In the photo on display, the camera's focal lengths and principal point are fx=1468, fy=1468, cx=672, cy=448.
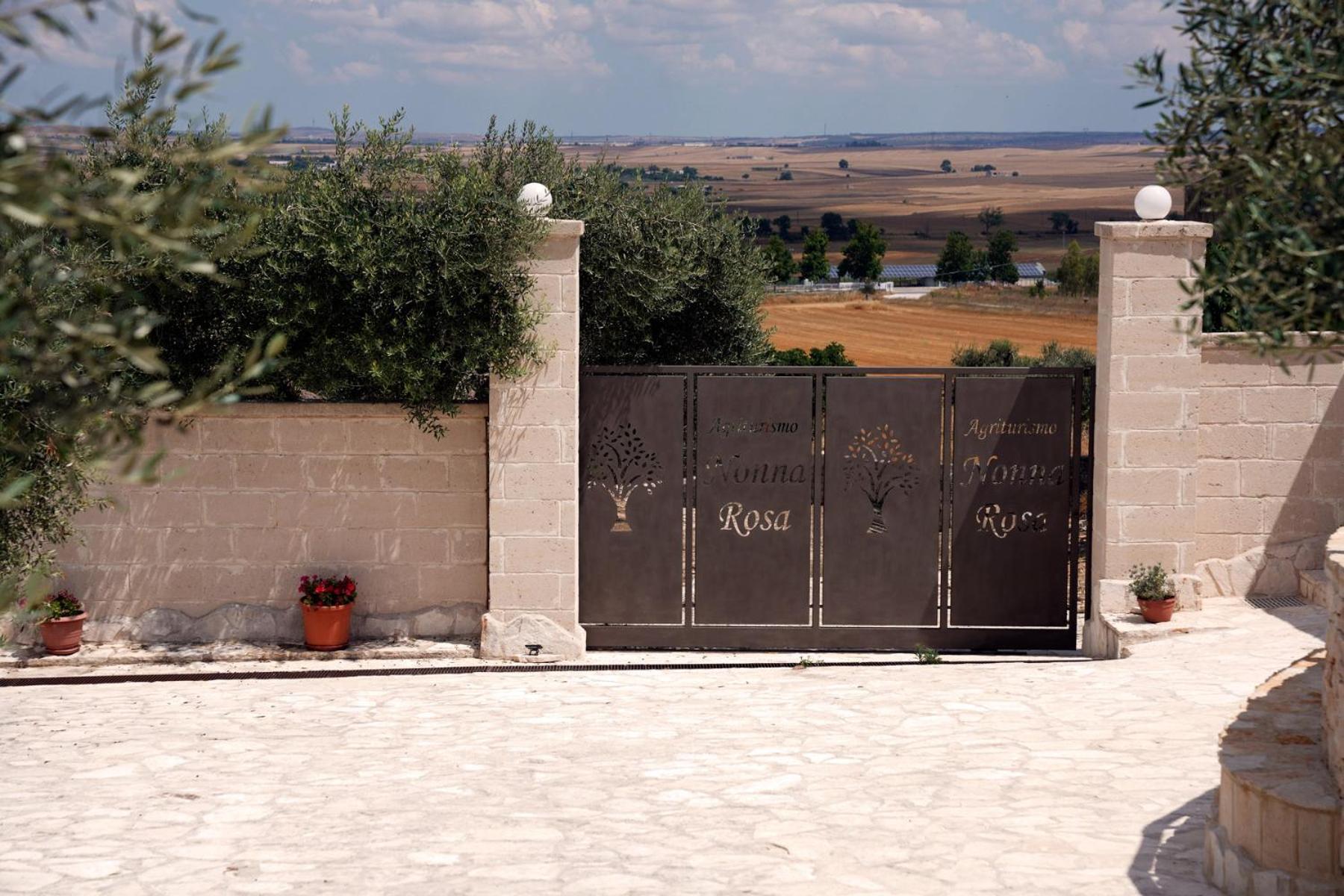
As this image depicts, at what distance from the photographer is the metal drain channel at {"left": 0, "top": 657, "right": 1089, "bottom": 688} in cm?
1041

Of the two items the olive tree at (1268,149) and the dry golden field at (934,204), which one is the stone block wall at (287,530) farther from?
the dry golden field at (934,204)

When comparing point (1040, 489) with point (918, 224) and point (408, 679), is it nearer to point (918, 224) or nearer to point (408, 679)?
point (408, 679)

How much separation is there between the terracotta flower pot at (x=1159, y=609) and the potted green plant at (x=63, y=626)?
7814mm

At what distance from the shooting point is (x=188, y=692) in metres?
10.0

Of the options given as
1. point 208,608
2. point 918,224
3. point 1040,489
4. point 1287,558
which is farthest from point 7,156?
point 918,224

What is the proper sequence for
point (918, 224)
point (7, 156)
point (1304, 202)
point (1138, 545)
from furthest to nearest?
point (918, 224) → point (1138, 545) → point (1304, 202) → point (7, 156)

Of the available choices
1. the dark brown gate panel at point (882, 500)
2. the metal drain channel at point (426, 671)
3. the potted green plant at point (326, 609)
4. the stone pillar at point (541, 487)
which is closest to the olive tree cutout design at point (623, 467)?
the stone pillar at point (541, 487)

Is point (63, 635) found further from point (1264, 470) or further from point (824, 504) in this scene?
point (1264, 470)

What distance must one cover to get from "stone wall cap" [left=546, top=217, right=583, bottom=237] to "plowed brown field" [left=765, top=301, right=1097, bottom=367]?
31.2m

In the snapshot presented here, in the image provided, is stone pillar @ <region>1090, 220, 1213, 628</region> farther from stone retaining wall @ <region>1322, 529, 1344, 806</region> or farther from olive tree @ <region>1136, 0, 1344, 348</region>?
olive tree @ <region>1136, 0, 1344, 348</region>

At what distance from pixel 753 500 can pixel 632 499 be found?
92 cm

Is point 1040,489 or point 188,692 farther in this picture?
point 1040,489

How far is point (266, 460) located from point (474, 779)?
156 inches

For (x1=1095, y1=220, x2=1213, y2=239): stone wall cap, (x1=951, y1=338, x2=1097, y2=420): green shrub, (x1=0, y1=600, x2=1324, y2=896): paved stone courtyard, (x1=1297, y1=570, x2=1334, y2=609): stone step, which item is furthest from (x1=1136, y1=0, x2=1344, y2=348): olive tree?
(x1=951, y1=338, x2=1097, y2=420): green shrub
